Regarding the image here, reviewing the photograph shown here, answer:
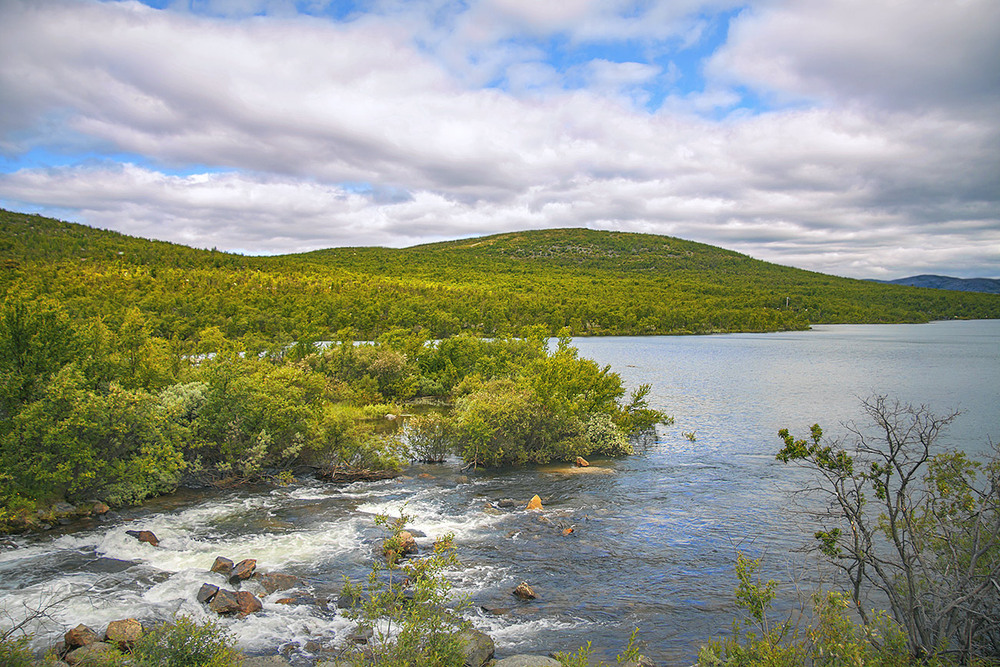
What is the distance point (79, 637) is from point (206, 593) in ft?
9.10

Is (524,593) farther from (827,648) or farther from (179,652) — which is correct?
(179,652)

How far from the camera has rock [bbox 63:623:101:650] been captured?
11391mm

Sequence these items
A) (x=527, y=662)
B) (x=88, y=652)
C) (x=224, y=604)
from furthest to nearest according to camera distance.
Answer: (x=224, y=604), (x=527, y=662), (x=88, y=652)

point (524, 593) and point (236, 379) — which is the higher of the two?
point (236, 379)

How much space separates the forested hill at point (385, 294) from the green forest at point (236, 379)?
634 millimetres

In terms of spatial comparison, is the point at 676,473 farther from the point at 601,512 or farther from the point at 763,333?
the point at 763,333

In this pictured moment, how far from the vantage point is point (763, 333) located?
5448 inches

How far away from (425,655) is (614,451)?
78.1ft

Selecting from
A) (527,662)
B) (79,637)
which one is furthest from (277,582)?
(527,662)

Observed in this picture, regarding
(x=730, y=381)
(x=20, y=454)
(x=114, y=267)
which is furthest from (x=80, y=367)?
(x=114, y=267)

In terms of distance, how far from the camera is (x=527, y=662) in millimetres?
11250

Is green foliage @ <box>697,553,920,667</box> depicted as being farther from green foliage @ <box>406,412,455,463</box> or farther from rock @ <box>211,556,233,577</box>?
green foliage @ <box>406,412,455,463</box>

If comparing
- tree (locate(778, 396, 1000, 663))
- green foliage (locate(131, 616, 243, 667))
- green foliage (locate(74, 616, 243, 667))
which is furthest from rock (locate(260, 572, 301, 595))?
tree (locate(778, 396, 1000, 663))

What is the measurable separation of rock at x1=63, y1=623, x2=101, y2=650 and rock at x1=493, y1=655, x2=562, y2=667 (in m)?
8.24
